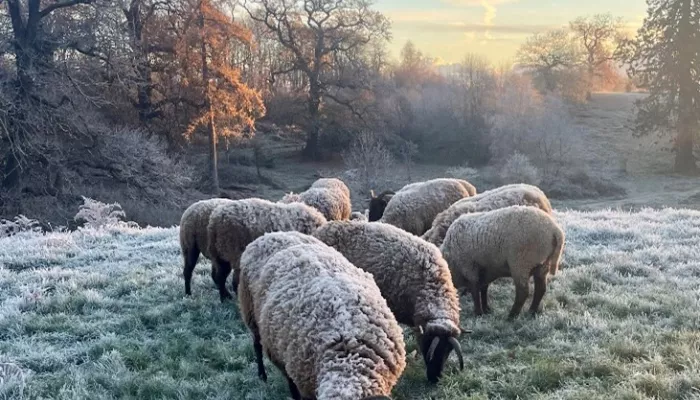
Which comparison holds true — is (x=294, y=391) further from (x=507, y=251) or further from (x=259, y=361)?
(x=507, y=251)

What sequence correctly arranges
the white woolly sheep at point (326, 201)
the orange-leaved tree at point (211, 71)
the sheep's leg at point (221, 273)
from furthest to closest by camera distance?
the orange-leaved tree at point (211, 71) < the white woolly sheep at point (326, 201) < the sheep's leg at point (221, 273)

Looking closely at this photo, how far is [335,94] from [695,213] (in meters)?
28.0

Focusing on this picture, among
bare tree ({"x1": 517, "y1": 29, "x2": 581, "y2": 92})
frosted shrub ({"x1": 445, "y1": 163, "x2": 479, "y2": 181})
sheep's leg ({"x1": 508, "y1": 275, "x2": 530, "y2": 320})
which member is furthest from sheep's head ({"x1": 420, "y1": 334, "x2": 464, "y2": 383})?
bare tree ({"x1": 517, "y1": 29, "x2": 581, "y2": 92})

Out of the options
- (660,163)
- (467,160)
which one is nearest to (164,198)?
(467,160)

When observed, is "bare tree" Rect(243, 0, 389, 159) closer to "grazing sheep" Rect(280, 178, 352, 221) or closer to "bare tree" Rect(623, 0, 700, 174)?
"bare tree" Rect(623, 0, 700, 174)

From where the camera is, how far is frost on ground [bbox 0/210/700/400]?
193 inches

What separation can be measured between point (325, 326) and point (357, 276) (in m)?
0.75

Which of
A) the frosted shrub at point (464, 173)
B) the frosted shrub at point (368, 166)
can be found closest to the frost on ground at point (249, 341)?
the frosted shrub at point (368, 166)

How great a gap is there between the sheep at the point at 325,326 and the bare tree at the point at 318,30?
34417mm

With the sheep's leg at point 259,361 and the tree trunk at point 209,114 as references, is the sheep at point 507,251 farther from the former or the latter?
the tree trunk at point 209,114

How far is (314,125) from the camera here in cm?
3900

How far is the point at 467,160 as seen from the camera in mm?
39656

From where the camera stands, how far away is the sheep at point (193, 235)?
298 inches

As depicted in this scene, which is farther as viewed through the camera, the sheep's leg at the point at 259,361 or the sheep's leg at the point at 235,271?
the sheep's leg at the point at 235,271
